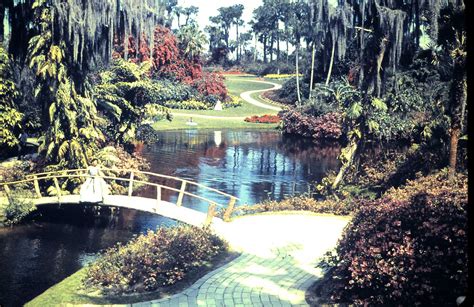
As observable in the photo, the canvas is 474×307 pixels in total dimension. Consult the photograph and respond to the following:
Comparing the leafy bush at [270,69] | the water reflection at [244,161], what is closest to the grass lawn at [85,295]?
the water reflection at [244,161]

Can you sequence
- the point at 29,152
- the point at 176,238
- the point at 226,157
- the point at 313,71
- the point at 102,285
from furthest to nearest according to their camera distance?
the point at 313,71, the point at 226,157, the point at 29,152, the point at 176,238, the point at 102,285

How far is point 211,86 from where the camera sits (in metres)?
61.0

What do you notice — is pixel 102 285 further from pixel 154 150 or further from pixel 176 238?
pixel 154 150

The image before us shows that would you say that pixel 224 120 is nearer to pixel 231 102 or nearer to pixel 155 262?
pixel 231 102

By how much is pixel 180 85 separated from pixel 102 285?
4972 cm

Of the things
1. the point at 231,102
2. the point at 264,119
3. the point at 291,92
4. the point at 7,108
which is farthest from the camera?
the point at 291,92

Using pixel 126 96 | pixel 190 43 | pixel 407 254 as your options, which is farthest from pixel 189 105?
pixel 407 254

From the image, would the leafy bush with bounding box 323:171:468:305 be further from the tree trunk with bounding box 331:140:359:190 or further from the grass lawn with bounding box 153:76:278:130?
the grass lawn with bounding box 153:76:278:130

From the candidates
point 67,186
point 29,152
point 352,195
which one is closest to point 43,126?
point 67,186

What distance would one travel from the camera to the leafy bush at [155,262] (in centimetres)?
1153

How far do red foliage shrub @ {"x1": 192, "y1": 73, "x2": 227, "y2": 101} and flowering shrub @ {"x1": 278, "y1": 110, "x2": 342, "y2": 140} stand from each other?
1650 cm

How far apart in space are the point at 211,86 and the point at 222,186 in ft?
121

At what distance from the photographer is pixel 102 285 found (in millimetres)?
11602

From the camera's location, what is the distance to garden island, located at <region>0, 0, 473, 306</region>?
32.3 ft
